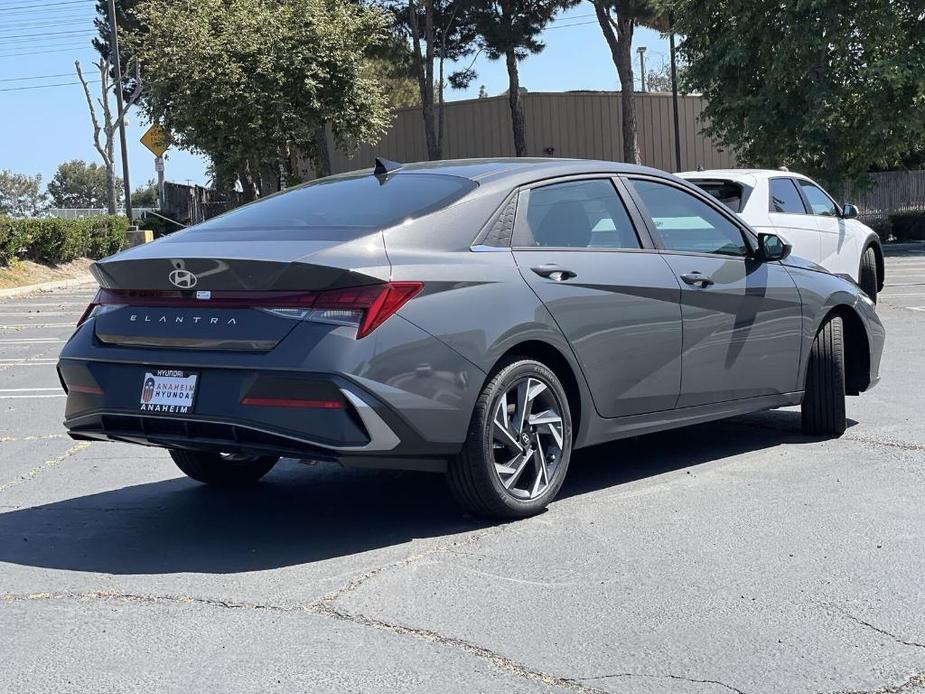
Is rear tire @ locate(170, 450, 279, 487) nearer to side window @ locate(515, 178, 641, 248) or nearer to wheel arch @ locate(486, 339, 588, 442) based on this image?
wheel arch @ locate(486, 339, 588, 442)

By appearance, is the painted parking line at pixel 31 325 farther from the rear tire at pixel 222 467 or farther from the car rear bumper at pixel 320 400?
the car rear bumper at pixel 320 400

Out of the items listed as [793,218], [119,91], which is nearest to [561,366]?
[793,218]

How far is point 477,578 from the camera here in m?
4.64

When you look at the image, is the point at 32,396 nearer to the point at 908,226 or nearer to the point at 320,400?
the point at 320,400

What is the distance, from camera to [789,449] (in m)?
7.09

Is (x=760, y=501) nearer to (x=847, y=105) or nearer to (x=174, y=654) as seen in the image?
(x=174, y=654)

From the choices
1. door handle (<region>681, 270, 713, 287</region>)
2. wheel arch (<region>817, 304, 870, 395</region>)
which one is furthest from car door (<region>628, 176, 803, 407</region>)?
wheel arch (<region>817, 304, 870, 395</region>)

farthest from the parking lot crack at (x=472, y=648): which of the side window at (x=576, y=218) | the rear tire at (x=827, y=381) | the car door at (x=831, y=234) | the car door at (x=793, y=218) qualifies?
the car door at (x=831, y=234)

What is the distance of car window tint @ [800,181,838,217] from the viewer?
1358cm

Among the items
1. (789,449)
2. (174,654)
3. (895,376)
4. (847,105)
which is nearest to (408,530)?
(174,654)

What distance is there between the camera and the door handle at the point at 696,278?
6363 millimetres

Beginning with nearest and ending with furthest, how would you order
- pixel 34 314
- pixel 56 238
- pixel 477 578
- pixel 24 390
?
pixel 477 578 < pixel 24 390 < pixel 34 314 < pixel 56 238

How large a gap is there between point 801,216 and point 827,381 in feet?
20.8

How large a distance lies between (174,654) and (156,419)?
147 centimetres
